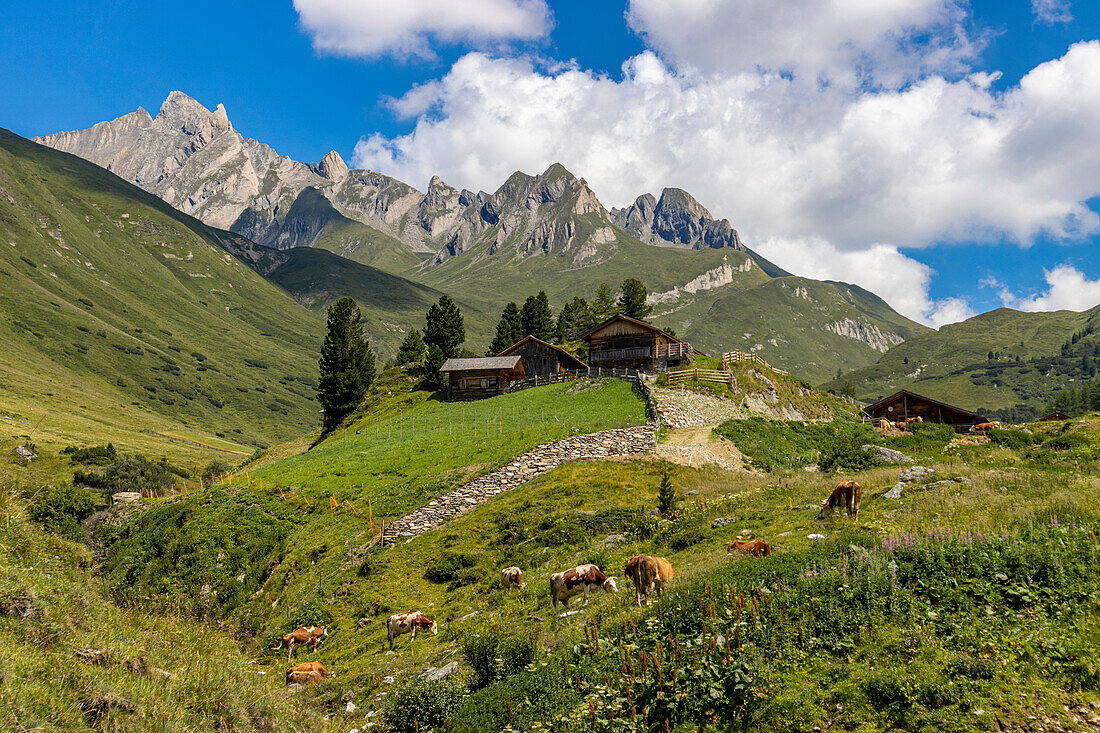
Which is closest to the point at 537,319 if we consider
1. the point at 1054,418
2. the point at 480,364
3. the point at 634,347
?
the point at 480,364

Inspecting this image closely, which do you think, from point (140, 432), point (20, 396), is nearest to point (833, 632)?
point (140, 432)

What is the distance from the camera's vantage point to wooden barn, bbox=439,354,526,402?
2702 inches

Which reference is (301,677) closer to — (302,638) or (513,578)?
(302,638)

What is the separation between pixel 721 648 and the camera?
8.84m

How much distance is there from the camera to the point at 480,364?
69812 millimetres

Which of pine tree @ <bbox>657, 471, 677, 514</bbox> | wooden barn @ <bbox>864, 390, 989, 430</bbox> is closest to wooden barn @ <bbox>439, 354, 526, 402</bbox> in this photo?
wooden barn @ <bbox>864, 390, 989, 430</bbox>

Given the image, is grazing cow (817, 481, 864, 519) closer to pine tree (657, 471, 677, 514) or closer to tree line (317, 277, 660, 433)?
pine tree (657, 471, 677, 514)

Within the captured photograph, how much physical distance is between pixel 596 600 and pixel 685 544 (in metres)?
4.47

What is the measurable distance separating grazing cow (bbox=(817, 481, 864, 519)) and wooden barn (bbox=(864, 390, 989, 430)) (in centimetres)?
4721

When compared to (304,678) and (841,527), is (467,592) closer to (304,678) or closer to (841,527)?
(304,678)

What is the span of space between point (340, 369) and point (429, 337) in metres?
14.9

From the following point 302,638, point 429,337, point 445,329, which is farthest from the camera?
point 445,329

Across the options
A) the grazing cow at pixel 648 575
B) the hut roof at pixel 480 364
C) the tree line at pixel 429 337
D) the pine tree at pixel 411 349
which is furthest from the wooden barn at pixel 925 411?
the pine tree at pixel 411 349

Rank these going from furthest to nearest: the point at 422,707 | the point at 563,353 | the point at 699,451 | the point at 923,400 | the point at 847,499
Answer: the point at 563,353, the point at 923,400, the point at 699,451, the point at 847,499, the point at 422,707
